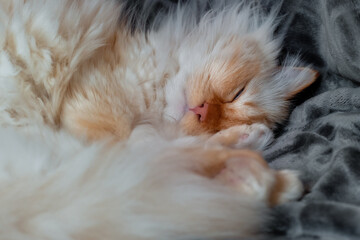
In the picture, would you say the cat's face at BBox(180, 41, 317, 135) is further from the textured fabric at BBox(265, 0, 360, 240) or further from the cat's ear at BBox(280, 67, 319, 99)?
the textured fabric at BBox(265, 0, 360, 240)

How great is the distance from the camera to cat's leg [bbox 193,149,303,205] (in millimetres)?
898

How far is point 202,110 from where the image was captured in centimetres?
141

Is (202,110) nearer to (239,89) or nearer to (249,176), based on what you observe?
(239,89)

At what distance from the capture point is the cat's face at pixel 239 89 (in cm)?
142

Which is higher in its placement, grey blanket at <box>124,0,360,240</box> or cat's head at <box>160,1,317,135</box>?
cat's head at <box>160,1,317,135</box>

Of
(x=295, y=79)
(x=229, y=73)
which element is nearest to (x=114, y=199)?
(x=229, y=73)

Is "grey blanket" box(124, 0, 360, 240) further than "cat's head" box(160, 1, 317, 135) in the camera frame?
No

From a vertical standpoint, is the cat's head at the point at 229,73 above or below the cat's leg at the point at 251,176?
above

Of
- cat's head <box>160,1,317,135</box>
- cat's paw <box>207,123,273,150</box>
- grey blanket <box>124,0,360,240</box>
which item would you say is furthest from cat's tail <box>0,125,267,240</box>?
cat's head <box>160,1,317,135</box>

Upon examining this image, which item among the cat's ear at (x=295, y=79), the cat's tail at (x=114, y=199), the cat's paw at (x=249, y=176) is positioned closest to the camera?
the cat's tail at (x=114, y=199)

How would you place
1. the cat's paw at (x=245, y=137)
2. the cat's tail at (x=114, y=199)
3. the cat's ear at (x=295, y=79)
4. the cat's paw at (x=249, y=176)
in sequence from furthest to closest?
the cat's ear at (x=295, y=79) < the cat's paw at (x=245, y=137) < the cat's paw at (x=249, y=176) < the cat's tail at (x=114, y=199)

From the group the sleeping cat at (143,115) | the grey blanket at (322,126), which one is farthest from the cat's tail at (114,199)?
the grey blanket at (322,126)

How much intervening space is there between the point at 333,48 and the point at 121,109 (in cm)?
90

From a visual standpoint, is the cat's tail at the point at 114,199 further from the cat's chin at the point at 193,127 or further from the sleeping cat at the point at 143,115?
the cat's chin at the point at 193,127
